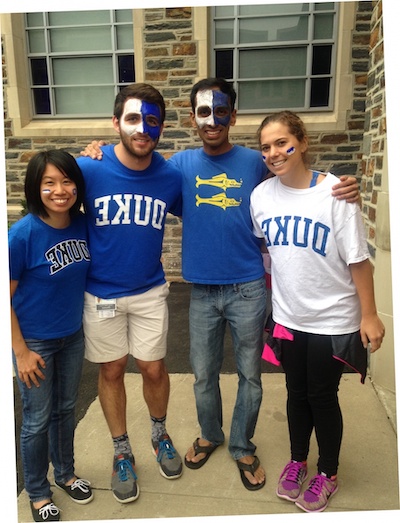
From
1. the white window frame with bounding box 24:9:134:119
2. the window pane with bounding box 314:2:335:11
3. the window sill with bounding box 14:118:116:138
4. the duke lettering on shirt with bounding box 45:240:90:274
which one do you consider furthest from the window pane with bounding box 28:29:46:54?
the duke lettering on shirt with bounding box 45:240:90:274

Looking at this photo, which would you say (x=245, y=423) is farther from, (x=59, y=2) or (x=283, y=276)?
(x=59, y=2)

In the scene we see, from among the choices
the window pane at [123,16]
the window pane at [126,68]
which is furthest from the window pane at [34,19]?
the window pane at [126,68]

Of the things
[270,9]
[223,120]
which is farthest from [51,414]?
[270,9]

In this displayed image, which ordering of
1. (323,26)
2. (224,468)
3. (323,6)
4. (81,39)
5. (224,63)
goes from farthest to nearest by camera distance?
1. (81,39)
2. (224,63)
3. (323,26)
4. (323,6)
5. (224,468)

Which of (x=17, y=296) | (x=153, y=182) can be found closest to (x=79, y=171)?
(x=153, y=182)

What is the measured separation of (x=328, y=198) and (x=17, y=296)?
4.47 feet

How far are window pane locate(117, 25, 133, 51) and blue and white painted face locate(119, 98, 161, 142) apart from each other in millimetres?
4115

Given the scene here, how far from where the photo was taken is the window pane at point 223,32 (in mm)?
5125

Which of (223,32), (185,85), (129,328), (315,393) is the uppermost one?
(223,32)

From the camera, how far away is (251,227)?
6.51ft

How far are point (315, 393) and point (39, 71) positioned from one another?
578cm

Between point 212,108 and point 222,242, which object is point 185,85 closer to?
point 212,108

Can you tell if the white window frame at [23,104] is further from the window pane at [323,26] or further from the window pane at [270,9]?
the window pane at [323,26]

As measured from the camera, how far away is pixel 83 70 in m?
5.61
